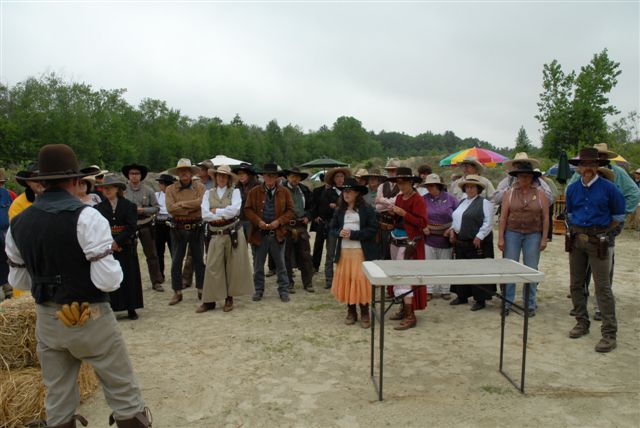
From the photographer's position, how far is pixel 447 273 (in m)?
3.76

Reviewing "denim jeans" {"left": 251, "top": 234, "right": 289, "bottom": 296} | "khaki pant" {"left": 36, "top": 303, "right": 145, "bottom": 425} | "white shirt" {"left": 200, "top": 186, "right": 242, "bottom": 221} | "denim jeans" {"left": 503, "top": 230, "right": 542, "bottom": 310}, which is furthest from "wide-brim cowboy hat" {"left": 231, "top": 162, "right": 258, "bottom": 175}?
"khaki pant" {"left": 36, "top": 303, "right": 145, "bottom": 425}

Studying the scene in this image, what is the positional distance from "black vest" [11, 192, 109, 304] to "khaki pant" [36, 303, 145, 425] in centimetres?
11

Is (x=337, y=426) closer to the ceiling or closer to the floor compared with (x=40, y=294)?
closer to the floor

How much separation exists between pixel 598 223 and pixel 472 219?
1.70 meters

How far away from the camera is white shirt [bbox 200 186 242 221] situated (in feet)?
21.2

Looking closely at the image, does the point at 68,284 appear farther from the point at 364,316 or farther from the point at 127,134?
the point at 127,134

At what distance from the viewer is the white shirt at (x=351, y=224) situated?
19.1 ft

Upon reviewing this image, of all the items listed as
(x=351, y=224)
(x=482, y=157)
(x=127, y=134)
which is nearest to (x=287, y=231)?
(x=351, y=224)

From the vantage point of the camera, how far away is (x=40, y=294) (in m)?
2.81

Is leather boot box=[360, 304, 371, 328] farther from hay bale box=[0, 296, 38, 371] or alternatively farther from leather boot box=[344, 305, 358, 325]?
hay bale box=[0, 296, 38, 371]

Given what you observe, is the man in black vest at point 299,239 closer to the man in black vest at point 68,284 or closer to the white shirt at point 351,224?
the white shirt at point 351,224

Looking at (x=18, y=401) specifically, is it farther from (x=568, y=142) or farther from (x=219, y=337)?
(x=568, y=142)

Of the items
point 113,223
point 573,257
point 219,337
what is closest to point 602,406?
point 573,257

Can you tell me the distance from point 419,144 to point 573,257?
115 m
